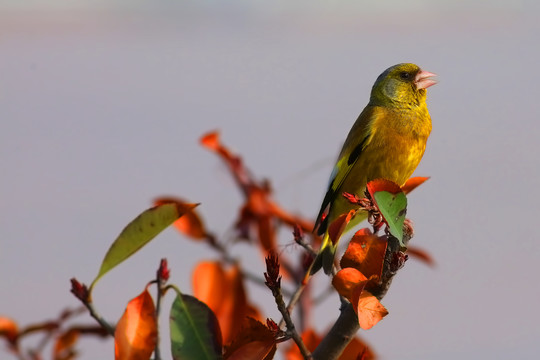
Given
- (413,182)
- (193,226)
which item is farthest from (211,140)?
(413,182)

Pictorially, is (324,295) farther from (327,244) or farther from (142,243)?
(142,243)

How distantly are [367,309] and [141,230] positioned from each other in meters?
0.70

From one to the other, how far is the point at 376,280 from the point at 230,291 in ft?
2.89

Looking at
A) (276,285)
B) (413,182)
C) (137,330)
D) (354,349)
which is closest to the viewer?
(276,285)

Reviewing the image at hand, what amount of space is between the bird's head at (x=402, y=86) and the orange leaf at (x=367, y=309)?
191 cm

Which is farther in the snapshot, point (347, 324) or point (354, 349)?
point (354, 349)

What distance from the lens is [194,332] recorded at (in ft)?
6.24

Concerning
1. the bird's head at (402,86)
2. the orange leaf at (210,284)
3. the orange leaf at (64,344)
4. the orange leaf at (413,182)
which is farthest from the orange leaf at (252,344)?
the bird's head at (402,86)

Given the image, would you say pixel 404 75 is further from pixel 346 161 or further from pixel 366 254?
pixel 366 254

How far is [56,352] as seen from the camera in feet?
9.46

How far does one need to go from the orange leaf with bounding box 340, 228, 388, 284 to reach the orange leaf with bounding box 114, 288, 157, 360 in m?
0.59

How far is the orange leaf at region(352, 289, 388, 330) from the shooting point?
5.72 ft

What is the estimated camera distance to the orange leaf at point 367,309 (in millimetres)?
1743

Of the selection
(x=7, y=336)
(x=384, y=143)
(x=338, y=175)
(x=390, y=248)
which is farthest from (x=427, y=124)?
(x=7, y=336)
